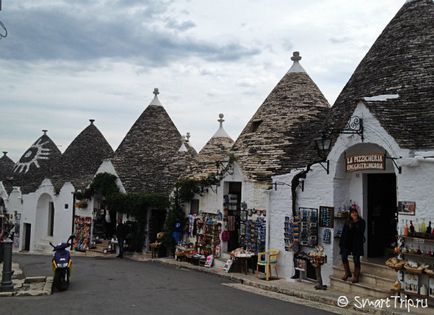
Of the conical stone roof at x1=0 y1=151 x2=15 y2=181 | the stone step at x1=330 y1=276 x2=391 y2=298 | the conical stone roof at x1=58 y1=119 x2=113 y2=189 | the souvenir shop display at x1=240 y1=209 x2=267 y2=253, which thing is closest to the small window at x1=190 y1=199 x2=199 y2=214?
Answer: the souvenir shop display at x1=240 y1=209 x2=267 y2=253

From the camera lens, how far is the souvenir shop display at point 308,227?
11625 mm

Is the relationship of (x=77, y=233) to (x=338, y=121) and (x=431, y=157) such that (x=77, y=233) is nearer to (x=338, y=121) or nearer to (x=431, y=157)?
(x=338, y=121)

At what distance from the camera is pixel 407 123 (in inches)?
403

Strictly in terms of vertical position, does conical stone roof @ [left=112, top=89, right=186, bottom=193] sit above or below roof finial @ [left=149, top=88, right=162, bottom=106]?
below

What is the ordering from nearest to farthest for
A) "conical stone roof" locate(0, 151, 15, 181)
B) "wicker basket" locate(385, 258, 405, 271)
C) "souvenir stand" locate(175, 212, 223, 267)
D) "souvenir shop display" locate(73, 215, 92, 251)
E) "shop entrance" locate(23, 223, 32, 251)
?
"wicker basket" locate(385, 258, 405, 271) < "souvenir stand" locate(175, 212, 223, 267) < "souvenir shop display" locate(73, 215, 92, 251) < "shop entrance" locate(23, 223, 32, 251) < "conical stone roof" locate(0, 151, 15, 181)

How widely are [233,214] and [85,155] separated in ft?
46.8

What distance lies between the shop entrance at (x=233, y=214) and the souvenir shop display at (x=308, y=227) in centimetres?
382

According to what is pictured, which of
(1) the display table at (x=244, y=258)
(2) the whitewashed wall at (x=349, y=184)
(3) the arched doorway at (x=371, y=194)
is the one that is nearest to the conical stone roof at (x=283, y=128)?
(2) the whitewashed wall at (x=349, y=184)

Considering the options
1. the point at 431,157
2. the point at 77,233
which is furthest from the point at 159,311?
the point at 77,233

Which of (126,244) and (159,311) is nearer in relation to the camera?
(159,311)

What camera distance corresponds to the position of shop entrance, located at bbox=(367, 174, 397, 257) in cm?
1159

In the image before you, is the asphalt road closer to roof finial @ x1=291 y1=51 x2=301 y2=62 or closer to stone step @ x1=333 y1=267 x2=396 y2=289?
stone step @ x1=333 y1=267 x2=396 y2=289

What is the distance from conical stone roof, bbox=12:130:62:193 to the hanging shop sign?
794 inches

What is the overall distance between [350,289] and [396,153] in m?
3.08
